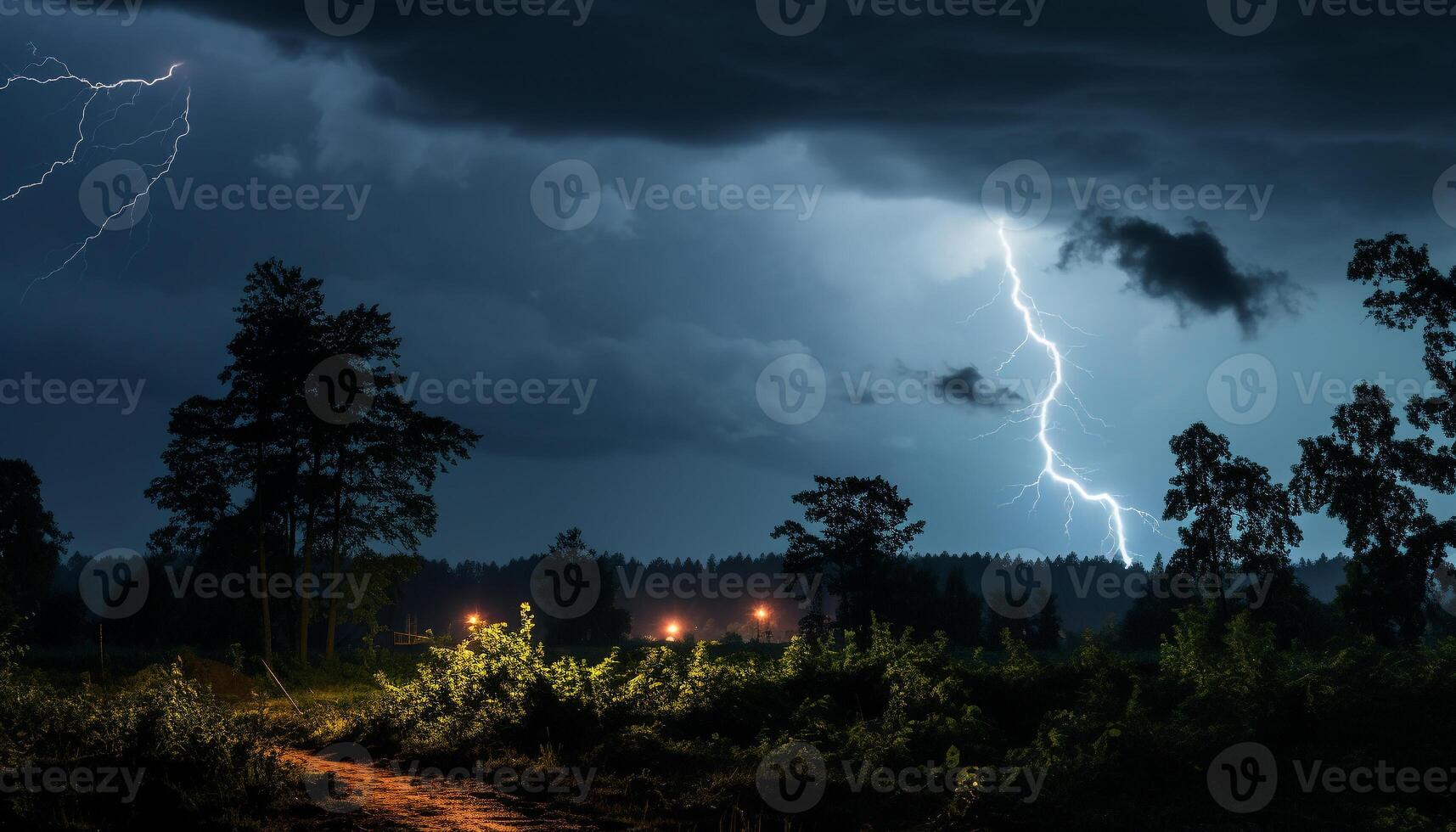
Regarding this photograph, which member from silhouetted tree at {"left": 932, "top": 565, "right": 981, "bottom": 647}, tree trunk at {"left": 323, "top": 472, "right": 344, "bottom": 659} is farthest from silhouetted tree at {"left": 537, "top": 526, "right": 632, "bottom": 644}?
tree trunk at {"left": 323, "top": 472, "right": 344, "bottom": 659}

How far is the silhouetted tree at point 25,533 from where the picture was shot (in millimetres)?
49781

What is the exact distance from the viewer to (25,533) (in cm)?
5034

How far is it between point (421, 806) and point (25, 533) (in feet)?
160

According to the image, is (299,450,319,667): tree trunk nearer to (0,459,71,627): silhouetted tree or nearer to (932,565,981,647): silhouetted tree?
(0,459,71,627): silhouetted tree

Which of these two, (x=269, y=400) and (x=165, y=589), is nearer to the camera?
(x=269, y=400)

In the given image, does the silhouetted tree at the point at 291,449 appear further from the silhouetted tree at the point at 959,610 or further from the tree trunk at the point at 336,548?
the silhouetted tree at the point at 959,610

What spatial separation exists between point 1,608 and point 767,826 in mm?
34070

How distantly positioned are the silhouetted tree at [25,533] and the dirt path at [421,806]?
45139 millimetres

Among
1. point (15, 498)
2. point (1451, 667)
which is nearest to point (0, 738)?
point (1451, 667)

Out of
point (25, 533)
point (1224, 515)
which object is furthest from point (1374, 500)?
point (25, 533)

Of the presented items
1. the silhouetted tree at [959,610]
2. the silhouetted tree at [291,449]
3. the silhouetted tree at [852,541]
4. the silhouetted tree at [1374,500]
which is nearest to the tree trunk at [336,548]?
the silhouetted tree at [291,449]

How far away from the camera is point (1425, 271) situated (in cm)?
3253

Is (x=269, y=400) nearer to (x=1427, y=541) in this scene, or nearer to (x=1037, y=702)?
(x=1037, y=702)

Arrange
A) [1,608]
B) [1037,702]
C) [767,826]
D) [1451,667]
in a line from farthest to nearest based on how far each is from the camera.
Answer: [1,608] < [1037,702] < [1451,667] < [767,826]
